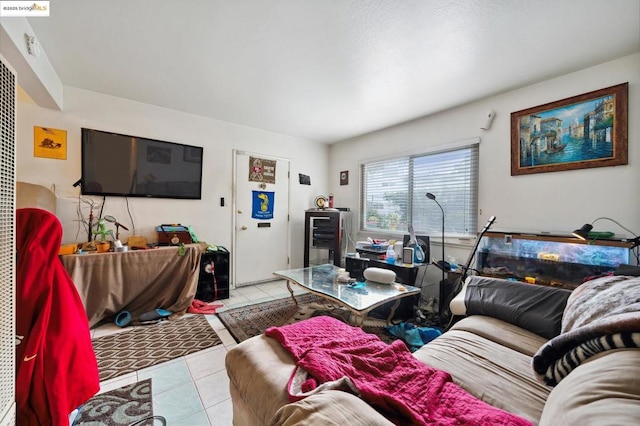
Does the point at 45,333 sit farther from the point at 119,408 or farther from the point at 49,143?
the point at 49,143

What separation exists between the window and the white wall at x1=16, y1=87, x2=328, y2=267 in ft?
3.89

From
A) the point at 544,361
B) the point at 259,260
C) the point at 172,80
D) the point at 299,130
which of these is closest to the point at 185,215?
the point at 259,260

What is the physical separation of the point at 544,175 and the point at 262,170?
343 centimetres

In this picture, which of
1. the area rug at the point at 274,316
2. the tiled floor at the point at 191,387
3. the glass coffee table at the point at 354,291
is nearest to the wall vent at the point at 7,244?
the tiled floor at the point at 191,387

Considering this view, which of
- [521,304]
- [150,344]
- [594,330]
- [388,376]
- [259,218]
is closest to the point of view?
[594,330]

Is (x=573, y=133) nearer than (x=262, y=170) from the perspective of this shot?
Yes

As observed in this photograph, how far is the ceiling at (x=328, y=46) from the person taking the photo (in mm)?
1536

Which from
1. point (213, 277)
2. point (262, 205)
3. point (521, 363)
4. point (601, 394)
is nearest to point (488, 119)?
point (521, 363)

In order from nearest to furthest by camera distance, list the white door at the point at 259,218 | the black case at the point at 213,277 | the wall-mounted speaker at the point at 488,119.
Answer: the wall-mounted speaker at the point at 488,119 < the black case at the point at 213,277 < the white door at the point at 259,218

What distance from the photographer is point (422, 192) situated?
3.30 meters

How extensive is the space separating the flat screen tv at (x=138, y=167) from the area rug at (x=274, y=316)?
66.3 inches

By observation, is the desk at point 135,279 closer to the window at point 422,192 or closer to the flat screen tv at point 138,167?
the flat screen tv at point 138,167

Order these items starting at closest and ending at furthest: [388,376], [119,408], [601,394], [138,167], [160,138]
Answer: [601,394] → [388,376] → [119,408] → [138,167] → [160,138]

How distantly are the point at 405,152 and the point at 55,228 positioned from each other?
346 centimetres
